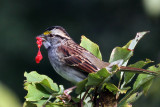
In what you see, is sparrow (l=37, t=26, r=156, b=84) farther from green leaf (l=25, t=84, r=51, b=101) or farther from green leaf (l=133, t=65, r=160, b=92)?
green leaf (l=25, t=84, r=51, b=101)

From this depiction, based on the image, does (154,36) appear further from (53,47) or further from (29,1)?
(53,47)

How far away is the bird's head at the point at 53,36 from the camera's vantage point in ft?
12.0

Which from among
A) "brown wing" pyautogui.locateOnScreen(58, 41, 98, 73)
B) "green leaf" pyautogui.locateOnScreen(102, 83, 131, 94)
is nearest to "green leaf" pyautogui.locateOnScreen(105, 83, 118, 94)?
"green leaf" pyautogui.locateOnScreen(102, 83, 131, 94)

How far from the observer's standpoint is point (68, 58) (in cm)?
349

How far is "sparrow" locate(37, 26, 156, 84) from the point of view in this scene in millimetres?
3210

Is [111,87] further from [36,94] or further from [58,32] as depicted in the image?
[58,32]

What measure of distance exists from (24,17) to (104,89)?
43.2ft

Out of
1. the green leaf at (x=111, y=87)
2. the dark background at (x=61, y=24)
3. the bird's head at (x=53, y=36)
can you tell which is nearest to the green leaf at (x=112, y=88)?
the green leaf at (x=111, y=87)

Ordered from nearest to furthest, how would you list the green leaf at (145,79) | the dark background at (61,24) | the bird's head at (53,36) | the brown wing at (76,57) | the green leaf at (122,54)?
the green leaf at (145,79) < the green leaf at (122,54) < the brown wing at (76,57) < the bird's head at (53,36) < the dark background at (61,24)

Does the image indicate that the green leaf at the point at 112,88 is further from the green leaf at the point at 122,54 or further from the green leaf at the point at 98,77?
the green leaf at the point at 122,54

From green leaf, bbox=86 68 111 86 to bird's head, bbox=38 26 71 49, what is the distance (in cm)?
140

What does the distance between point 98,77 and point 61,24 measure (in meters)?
12.0

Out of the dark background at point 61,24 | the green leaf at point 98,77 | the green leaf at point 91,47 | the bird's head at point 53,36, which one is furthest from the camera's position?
the dark background at point 61,24

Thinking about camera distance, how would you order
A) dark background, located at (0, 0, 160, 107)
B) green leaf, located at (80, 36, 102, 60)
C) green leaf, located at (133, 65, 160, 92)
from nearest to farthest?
green leaf, located at (133, 65, 160, 92)
green leaf, located at (80, 36, 102, 60)
dark background, located at (0, 0, 160, 107)
